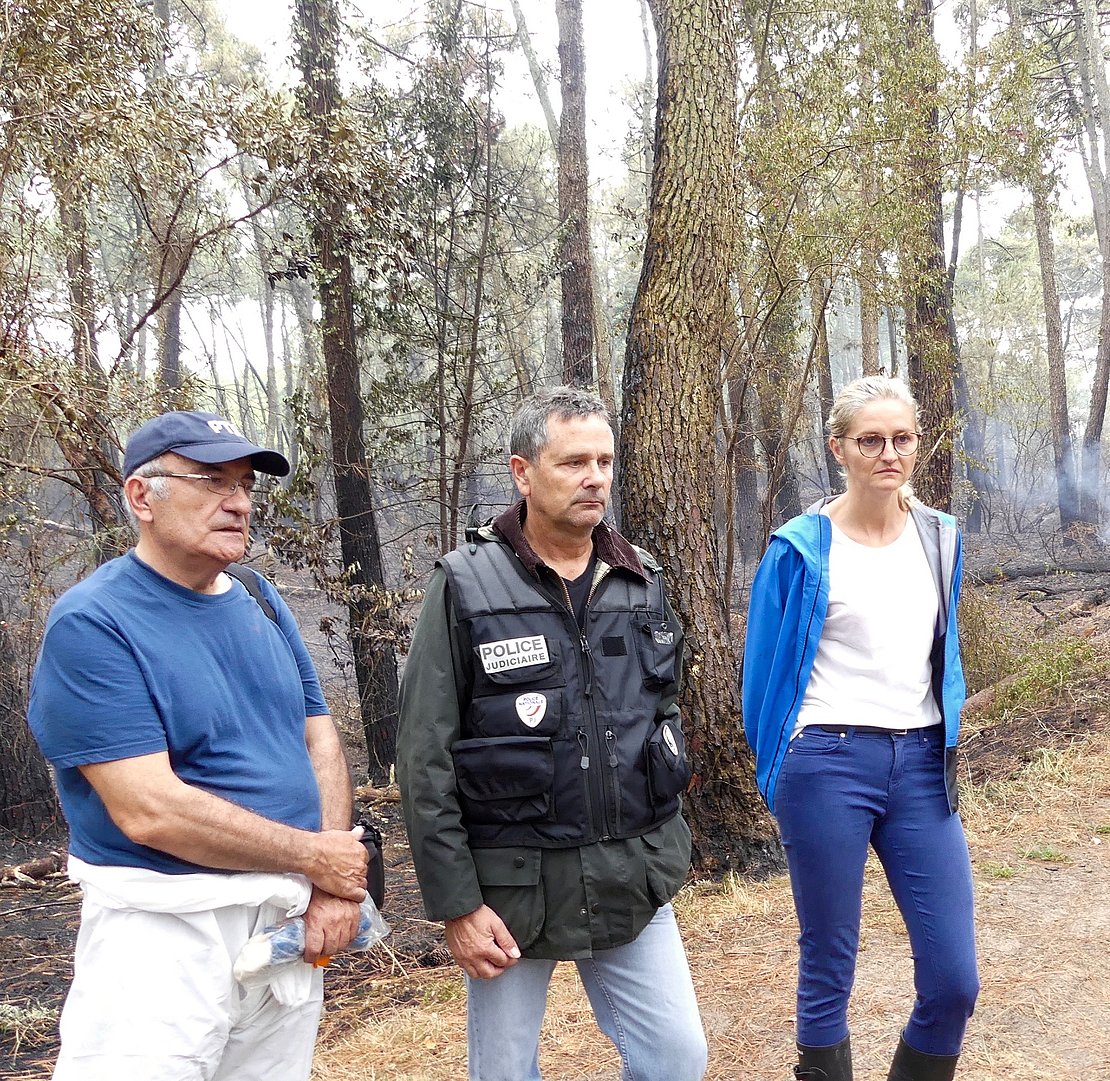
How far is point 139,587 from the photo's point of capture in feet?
7.23

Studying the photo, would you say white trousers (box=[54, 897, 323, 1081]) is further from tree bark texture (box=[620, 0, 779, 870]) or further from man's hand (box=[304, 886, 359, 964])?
tree bark texture (box=[620, 0, 779, 870])

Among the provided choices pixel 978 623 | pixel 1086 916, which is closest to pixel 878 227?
pixel 978 623

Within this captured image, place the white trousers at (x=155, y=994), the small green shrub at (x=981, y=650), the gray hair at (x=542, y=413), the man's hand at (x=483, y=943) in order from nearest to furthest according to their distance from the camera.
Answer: the white trousers at (x=155, y=994) → the man's hand at (x=483, y=943) → the gray hair at (x=542, y=413) → the small green shrub at (x=981, y=650)

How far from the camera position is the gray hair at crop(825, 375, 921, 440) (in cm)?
287

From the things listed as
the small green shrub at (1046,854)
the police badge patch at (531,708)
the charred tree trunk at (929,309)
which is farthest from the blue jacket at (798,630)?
the charred tree trunk at (929,309)

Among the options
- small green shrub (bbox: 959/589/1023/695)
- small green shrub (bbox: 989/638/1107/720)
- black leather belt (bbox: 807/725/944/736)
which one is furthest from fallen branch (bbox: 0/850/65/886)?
small green shrub (bbox: 959/589/1023/695)

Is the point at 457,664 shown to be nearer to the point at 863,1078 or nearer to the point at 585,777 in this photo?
the point at 585,777

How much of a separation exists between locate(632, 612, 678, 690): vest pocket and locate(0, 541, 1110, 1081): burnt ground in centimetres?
275

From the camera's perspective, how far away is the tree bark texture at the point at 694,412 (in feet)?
18.7

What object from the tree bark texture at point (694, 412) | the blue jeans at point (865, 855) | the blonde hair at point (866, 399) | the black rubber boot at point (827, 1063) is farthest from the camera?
the tree bark texture at point (694, 412)

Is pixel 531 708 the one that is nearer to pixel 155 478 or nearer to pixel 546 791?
pixel 546 791

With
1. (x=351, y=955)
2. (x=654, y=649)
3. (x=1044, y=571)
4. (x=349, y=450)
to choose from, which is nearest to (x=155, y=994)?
(x=654, y=649)

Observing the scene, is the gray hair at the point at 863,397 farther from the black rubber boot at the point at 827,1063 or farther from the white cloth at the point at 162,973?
the white cloth at the point at 162,973

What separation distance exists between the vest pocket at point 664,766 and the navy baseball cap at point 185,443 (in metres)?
1.11
